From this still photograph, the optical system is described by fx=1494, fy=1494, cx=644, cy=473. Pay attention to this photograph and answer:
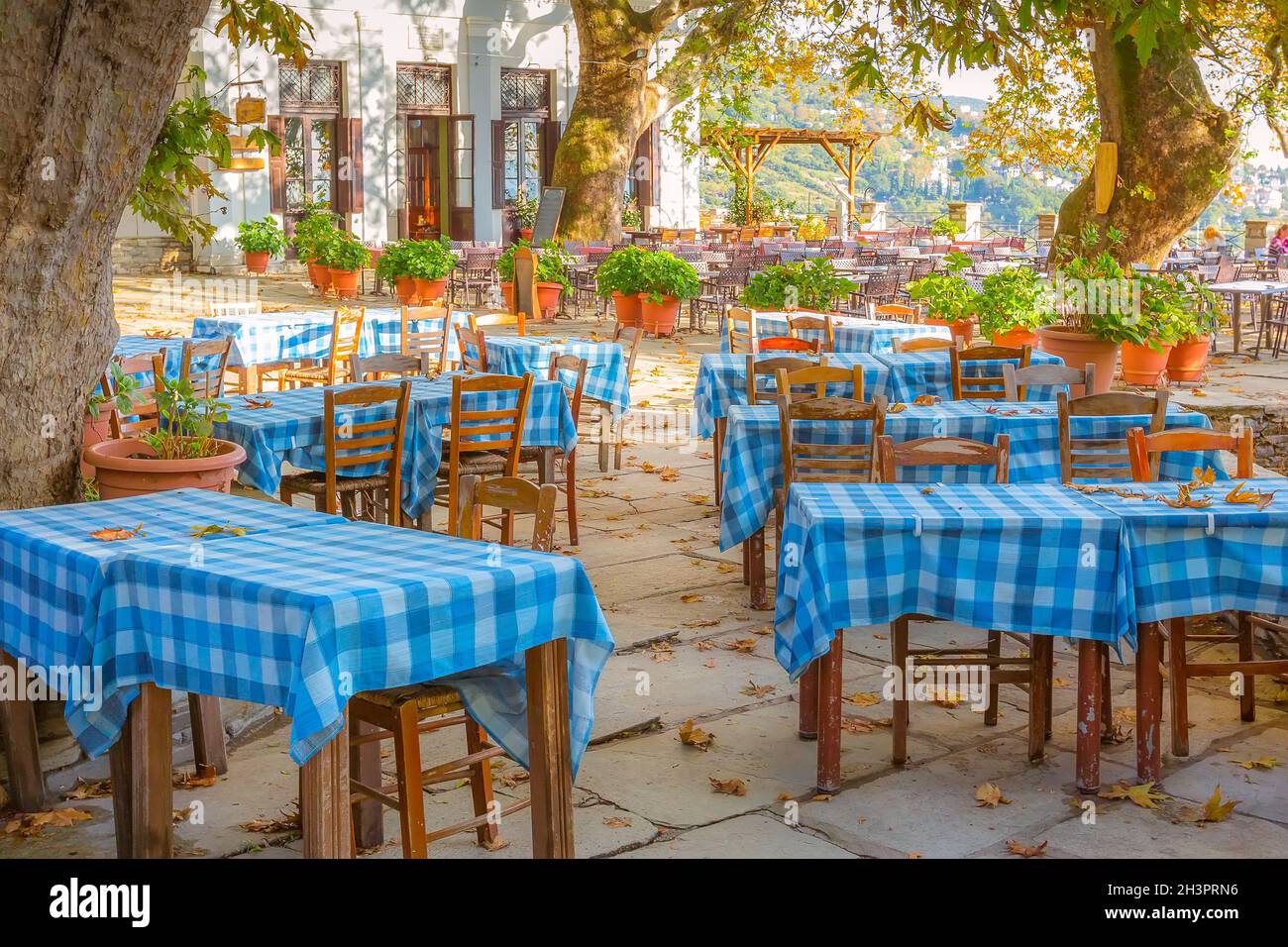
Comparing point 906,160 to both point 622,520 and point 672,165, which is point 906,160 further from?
point 622,520

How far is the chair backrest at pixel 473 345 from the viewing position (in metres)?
9.08

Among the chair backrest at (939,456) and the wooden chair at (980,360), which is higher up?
the wooden chair at (980,360)

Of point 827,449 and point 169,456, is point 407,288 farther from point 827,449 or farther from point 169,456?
point 169,456

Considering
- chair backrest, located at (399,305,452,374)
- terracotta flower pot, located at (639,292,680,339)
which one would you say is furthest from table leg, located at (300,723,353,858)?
terracotta flower pot, located at (639,292,680,339)

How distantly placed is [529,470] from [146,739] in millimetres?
5640

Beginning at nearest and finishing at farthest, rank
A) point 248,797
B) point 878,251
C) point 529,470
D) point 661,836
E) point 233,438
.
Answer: point 661,836, point 248,797, point 233,438, point 529,470, point 878,251

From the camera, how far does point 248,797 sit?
445cm

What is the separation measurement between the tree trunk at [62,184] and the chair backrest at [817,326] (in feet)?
18.3

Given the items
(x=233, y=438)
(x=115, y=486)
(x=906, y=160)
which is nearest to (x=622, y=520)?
(x=233, y=438)

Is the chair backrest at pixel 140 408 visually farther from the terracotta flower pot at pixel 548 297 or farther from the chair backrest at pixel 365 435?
the terracotta flower pot at pixel 548 297

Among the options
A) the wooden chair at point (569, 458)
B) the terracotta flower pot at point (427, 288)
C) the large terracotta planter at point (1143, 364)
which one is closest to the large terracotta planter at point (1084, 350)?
the large terracotta planter at point (1143, 364)

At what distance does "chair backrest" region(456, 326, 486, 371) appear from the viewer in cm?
908

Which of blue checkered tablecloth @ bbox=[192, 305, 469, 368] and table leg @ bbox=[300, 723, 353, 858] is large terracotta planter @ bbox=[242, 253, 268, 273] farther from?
table leg @ bbox=[300, 723, 353, 858]

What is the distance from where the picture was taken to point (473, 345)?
31.5 feet
